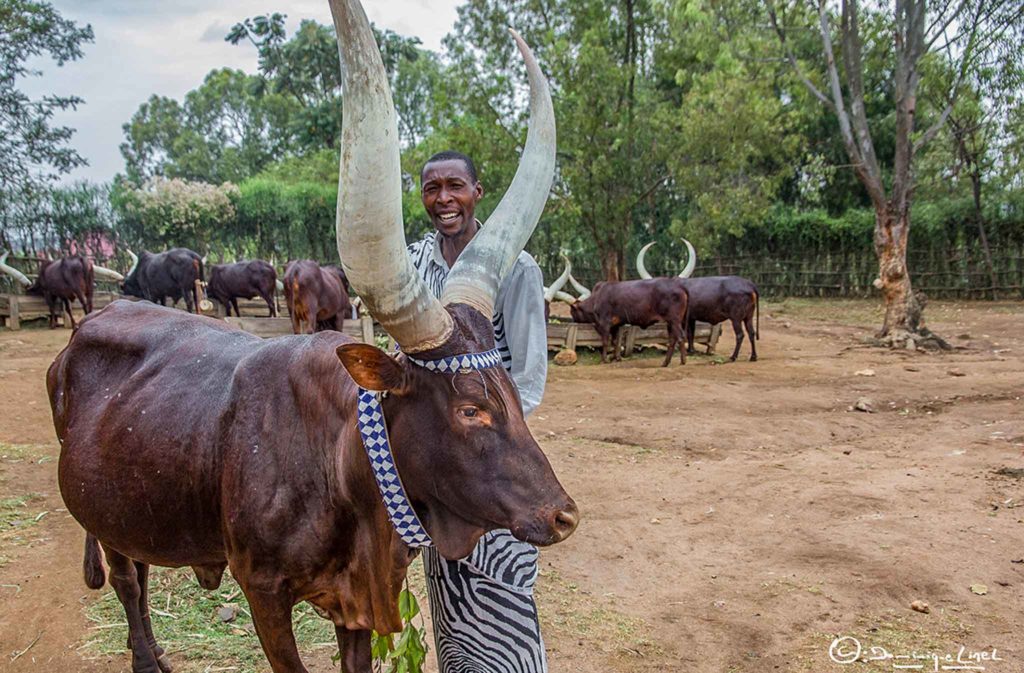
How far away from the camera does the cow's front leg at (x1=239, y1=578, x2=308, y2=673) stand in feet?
7.45

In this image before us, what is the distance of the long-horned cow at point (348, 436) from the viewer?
1857 millimetres

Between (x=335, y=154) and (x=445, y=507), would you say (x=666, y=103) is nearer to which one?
(x=445, y=507)

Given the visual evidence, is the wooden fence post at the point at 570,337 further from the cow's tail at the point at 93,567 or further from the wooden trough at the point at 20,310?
the wooden trough at the point at 20,310

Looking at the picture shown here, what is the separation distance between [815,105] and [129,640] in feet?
70.4

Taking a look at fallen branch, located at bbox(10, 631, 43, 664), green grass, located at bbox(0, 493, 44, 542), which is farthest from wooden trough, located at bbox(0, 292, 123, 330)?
fallen branch, located at bbox(10, 631, 43, 664)

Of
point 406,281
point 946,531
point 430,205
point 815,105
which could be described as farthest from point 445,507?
point 815,105

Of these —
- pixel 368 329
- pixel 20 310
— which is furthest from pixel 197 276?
pixel 368 329

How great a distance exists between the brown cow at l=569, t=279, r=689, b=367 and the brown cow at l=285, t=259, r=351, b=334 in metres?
4.28

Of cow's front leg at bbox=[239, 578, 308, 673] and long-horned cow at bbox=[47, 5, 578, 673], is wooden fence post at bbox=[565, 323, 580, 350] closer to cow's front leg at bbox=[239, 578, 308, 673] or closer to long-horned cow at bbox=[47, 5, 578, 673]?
long-horned cow at bbox=[47, 5, 578, 673]

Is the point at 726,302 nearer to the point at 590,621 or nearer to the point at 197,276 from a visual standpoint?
the point at 590,621

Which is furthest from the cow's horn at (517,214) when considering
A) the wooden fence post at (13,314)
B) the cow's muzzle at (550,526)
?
the wooden fence post at (13,314)

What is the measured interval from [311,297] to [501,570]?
9.21m

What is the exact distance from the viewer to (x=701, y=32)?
12953 mm

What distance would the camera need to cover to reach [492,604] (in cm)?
260
